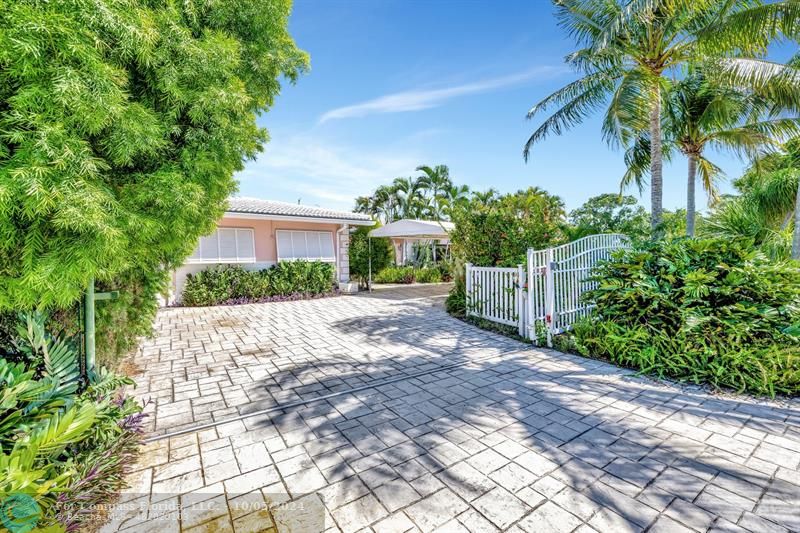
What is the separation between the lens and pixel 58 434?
80.9 inches

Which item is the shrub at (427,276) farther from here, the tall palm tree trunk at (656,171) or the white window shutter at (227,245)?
the tall palm tree trunk at (656,171)

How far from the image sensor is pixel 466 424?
344 centimetres

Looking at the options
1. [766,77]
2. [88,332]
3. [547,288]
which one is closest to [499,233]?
[547,288]

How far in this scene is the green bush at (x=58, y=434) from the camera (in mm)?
1937

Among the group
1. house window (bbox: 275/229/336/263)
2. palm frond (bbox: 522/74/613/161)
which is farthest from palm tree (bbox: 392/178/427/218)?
palm frond (bbox: 522/74/613/161)

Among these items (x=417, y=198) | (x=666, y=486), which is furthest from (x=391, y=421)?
(x=417, y=198)

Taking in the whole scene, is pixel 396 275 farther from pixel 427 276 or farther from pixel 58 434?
pixel 58 434

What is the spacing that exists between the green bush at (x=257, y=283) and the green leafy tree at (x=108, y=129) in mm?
8211

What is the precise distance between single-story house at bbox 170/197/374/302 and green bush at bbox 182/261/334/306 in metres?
0.31

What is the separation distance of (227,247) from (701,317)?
12.4m

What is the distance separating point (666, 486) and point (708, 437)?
1.19 metres

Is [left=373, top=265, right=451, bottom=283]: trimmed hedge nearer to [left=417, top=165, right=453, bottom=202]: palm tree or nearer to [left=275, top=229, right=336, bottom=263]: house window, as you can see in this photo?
[left=275, top=229, right=336, bottom=263]: house window

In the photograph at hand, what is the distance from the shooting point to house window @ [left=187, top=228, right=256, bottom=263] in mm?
10930

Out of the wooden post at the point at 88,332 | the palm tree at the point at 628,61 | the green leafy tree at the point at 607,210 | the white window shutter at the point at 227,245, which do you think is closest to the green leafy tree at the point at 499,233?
the palm tree at the point at 628,61
